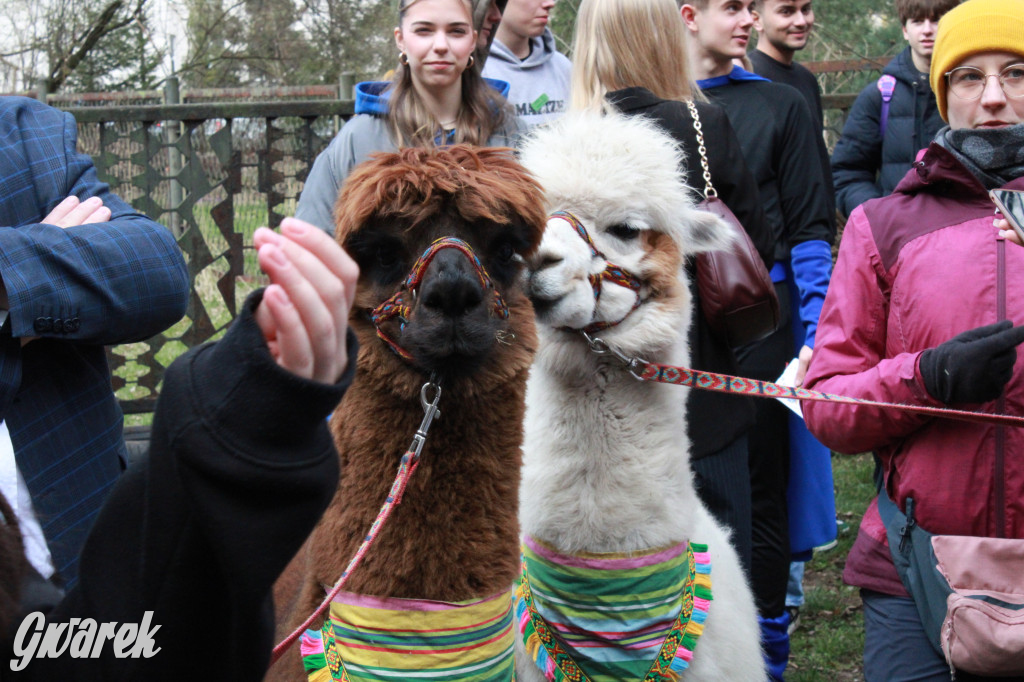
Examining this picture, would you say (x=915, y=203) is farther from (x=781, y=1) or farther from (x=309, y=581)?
(x=781, y=1)

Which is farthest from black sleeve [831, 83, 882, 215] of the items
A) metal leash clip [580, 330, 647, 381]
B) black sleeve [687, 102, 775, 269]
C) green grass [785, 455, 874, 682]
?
metal leash clip [580, 330, 647, 381]

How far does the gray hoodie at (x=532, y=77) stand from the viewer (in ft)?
13.1

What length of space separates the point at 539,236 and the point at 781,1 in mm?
3310

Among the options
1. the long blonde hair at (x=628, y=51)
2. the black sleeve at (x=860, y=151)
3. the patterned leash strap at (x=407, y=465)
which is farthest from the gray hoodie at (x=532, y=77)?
the patterned leash strap at (x=407, y=465)

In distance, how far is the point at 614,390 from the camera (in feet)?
7.48

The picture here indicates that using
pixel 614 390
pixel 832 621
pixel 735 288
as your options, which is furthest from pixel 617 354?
pixel 832 621

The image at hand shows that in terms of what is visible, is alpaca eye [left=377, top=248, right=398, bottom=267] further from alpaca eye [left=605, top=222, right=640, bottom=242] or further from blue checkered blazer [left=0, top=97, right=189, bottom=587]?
alpaca eye [left=605, top=222, right=640, bottom=242]

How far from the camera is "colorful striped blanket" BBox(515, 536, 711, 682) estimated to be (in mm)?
2162

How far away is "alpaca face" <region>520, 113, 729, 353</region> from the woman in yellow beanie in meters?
0.39

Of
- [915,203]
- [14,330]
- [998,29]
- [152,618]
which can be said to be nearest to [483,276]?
[14,330]

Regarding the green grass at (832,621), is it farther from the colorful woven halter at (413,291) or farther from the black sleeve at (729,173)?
the colorful woven halter at (413,291)

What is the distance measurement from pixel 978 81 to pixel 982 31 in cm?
11

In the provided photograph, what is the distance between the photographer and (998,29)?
88.3 inches

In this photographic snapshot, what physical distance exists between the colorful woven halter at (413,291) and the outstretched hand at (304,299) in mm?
784
